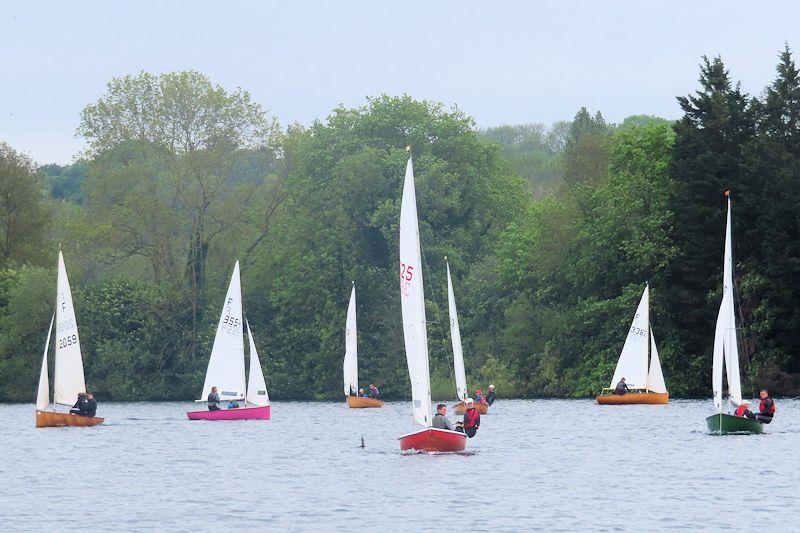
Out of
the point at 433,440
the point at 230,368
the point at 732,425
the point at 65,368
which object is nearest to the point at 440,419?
the point at 433,440

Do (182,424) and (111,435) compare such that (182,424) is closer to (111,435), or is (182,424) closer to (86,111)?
(111,435)

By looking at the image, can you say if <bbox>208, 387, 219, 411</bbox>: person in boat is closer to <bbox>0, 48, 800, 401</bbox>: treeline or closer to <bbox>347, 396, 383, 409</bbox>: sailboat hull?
<bbox>347, 396, 383, 409</bbox>: sailboat hull

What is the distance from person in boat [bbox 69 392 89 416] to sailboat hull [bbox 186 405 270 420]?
6.26 m

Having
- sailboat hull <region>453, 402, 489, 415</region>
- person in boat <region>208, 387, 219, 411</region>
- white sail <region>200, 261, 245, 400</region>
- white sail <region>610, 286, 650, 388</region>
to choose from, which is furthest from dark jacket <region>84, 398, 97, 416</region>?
white sail <region>610, 286, 650, 388</region>

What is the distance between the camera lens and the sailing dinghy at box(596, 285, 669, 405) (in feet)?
250

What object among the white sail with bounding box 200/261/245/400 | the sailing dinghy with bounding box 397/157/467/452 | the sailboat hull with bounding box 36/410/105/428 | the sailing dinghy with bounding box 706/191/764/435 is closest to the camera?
the sailing dinghy with bounding box 397/157/467/452

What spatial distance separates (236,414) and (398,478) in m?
29.0

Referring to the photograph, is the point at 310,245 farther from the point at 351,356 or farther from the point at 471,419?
the point at 471,419

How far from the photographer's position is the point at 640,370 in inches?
3029

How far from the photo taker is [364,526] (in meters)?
32.0

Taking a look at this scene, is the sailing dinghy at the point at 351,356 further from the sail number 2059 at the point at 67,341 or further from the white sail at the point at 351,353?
the sail number 2059 at the point at 67,341

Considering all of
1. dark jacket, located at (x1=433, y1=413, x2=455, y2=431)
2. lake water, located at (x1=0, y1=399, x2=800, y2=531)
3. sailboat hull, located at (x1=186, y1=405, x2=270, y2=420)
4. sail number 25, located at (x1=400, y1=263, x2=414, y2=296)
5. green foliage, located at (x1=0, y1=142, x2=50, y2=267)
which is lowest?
lake water, located at (x1=0, y1=399, x2=800, y2=531)

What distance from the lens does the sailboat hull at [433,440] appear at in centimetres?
4341

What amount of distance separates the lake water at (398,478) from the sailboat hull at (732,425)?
0.54 m
